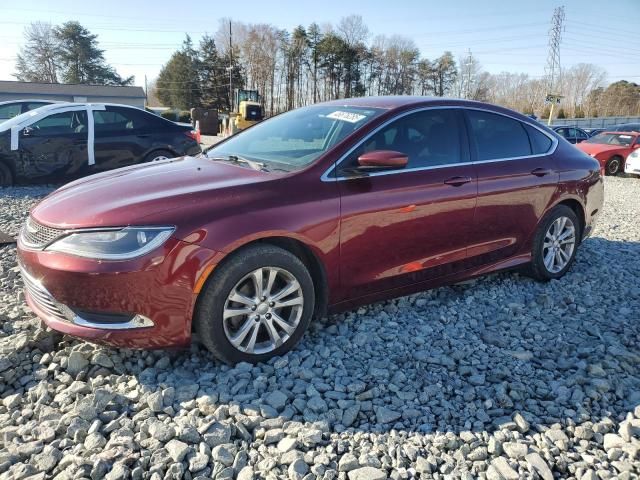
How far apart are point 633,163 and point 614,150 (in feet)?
3.21

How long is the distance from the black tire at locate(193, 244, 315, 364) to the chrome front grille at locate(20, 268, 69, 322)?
75cm

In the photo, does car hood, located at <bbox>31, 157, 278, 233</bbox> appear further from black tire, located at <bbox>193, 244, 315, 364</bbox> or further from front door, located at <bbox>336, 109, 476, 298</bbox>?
front door, located at <bbox>336, 109, 476, 298</bbox>

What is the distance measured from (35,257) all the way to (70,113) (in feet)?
21.6

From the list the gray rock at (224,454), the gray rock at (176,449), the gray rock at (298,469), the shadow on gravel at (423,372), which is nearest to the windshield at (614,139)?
the shadow on gravel at (423,372)

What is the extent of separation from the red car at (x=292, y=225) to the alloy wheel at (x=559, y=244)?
0.05m

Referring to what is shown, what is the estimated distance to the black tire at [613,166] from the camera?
16141mm

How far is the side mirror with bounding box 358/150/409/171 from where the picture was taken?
316 centimetres

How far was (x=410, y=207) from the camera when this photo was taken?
11.4ft

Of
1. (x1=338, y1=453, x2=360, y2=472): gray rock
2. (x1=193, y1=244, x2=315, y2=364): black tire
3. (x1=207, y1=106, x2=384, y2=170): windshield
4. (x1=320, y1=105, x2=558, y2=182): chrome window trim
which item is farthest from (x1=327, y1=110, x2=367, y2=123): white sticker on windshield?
(x1=338, y1=453, x2=360, y2=472): gray rock

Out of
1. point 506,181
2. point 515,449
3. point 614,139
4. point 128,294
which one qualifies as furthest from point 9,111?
point 614,139

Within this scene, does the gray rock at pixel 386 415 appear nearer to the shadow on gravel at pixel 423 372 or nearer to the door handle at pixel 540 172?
the shadow on gravel at pixel 423 372

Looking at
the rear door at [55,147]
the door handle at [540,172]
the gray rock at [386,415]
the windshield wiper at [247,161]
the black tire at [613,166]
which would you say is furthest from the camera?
the black tire at [613,166]

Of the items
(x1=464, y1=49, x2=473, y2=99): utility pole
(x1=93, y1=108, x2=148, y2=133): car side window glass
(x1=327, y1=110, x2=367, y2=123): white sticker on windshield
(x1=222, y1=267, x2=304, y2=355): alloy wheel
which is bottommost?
(x1=222, y1=267, x2=304, y2=355): alloy wheel

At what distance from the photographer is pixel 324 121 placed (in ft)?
12.2
